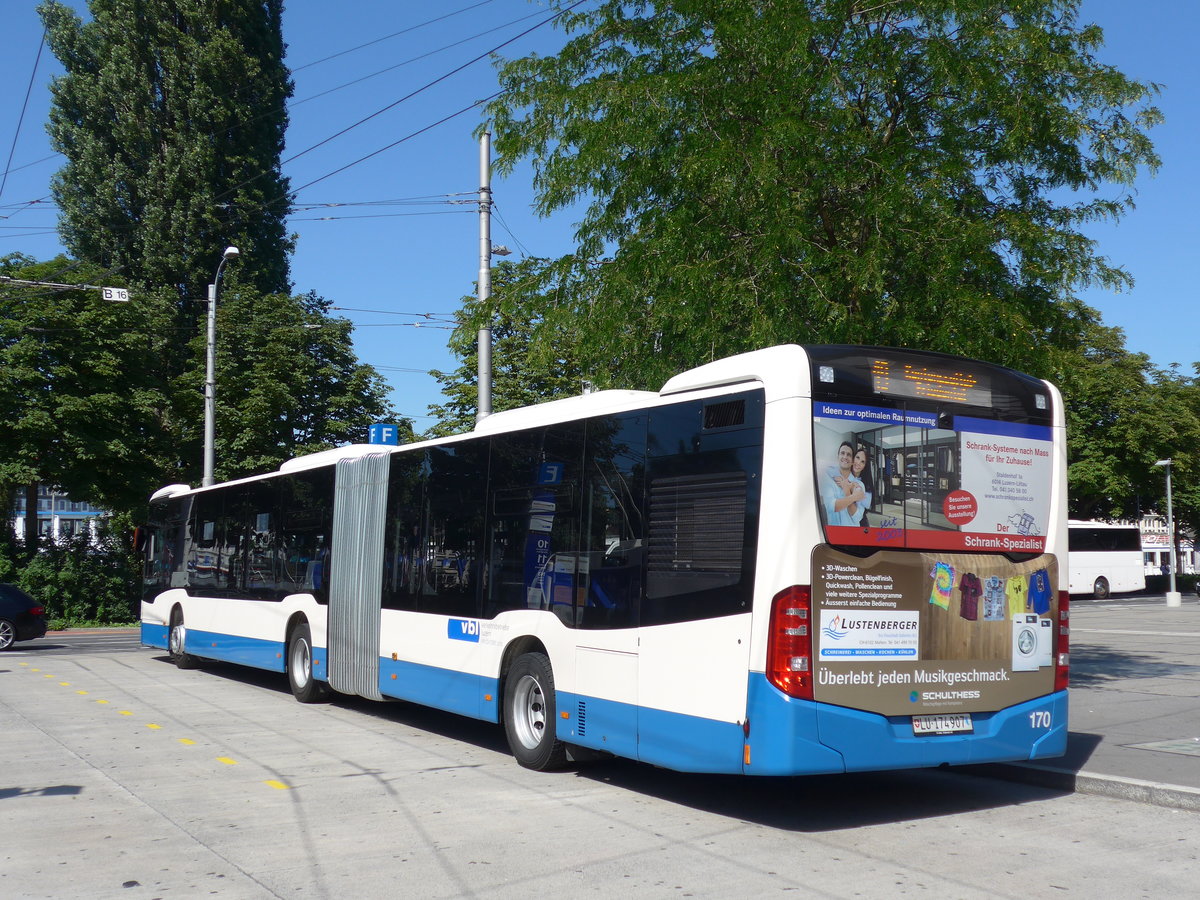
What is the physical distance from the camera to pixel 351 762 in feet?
33.5

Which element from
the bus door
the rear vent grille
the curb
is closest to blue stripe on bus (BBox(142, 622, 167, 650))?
the bus door

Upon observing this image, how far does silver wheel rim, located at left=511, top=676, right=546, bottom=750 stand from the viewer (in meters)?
10.0

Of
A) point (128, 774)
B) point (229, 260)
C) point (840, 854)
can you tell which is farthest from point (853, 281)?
point (229, 260)

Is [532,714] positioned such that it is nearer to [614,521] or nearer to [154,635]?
[614,521]

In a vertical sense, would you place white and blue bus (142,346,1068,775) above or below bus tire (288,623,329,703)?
above

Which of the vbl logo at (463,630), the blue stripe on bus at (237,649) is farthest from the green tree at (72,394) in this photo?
the vbl logo at (463,630)

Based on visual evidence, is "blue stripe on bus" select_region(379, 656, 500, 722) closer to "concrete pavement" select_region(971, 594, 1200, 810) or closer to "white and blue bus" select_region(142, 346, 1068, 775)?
"white and blue bus" select_region(142, 346, 1068, 775)

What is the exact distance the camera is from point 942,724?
7996 mm

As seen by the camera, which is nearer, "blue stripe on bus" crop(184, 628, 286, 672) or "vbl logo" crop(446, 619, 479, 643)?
"vbl logo" crop(446, 619, 479, 643)

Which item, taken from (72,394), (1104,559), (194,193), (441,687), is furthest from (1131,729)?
(1104,559)

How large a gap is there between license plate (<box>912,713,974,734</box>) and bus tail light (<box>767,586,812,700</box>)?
972 mm

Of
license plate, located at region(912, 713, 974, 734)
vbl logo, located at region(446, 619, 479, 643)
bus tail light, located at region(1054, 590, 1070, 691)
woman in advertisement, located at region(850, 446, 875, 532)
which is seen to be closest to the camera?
woman in advertisement, located at region(850, 446, 875, 532)

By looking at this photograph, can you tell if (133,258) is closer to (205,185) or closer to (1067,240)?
(205,185)

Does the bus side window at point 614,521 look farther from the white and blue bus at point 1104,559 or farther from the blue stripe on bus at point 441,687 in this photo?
the white and blue bus at point 1104,559
